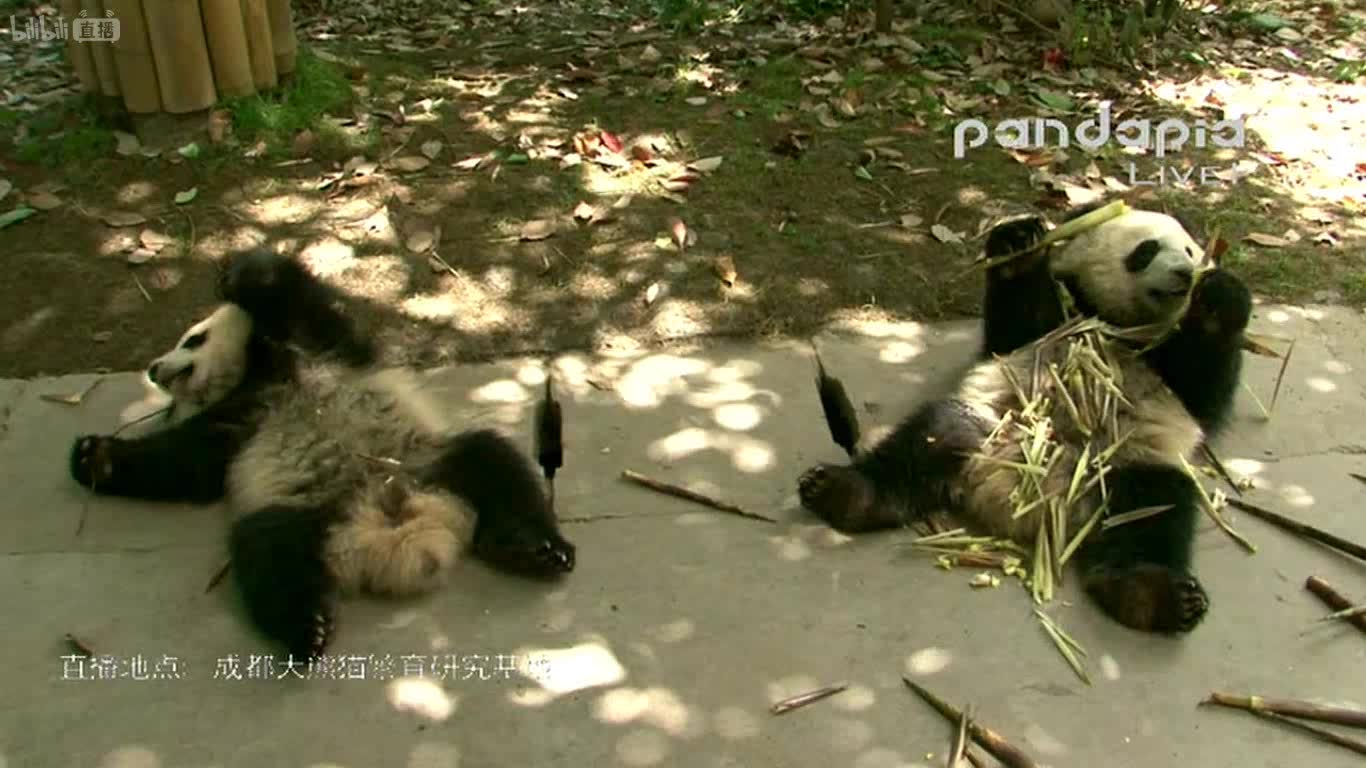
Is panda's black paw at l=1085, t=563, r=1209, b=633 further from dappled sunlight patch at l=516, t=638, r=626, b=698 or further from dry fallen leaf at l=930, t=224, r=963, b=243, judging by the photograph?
dry fallen leaf at l=930, t=224, r=963, b=243

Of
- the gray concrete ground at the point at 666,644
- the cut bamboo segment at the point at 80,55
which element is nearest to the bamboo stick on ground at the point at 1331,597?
the gray concrete ground at the point at 666,644

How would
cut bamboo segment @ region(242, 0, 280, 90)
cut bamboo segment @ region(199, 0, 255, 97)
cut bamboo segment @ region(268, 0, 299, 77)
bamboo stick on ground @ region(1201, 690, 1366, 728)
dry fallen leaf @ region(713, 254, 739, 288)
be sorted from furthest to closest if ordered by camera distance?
1. cut bamboo segment @ region(268, 0, 299, 77)
2. cut bamboo segment @ region(242, 0, 280, 90)
3. cut bamboo segment @ region(199, 0, 255, 97)
4. dry fallen leaf @ region(713, 254, 739, 288)
5. bamboo stick on ground @ region(1201, 690, 1366, 728)

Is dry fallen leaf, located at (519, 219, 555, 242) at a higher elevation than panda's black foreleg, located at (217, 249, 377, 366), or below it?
below

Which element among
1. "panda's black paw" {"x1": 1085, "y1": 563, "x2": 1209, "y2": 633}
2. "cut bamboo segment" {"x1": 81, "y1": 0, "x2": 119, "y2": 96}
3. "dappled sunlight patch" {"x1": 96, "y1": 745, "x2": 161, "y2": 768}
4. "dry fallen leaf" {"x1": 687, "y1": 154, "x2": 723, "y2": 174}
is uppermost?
"cut bamboo segment" {"x1": 81, "y1": 0, "x2": 119, "y2": 96}

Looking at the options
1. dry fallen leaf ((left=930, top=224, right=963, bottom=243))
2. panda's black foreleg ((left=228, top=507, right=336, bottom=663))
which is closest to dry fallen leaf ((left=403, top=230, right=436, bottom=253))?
panda's black foreleg ((left=228, top=507, right=336, bottom=663))

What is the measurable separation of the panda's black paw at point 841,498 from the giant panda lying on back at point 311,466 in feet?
2.47

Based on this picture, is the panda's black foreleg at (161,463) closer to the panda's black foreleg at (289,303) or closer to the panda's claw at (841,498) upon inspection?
the panda's black foreleg at (289,303)

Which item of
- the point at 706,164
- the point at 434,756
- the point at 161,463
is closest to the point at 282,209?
the point at 161,463

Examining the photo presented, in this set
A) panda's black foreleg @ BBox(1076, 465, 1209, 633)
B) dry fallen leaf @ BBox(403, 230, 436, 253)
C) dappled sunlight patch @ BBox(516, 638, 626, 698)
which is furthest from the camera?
dry fallen leaf @ BBox(403, 230, 436, 253)

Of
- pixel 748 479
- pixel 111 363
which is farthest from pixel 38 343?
pixel 748 479

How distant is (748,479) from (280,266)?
5.67 ft

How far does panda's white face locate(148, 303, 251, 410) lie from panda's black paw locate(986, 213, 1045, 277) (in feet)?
8.31

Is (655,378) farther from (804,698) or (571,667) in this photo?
(804,698)

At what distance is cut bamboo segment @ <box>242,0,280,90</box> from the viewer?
540cm
